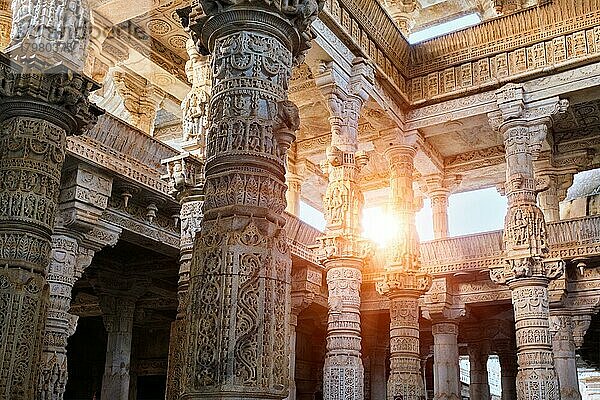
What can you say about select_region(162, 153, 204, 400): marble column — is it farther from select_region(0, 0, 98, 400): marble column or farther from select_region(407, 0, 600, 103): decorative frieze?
select_region(407, 0, 600, 103): decorative frieze

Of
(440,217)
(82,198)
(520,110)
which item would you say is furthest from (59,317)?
(440,217)

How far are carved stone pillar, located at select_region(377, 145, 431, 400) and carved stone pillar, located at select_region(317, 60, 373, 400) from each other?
1362mm

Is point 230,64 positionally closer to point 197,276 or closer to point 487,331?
point 197,276

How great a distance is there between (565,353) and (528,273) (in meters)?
3.38

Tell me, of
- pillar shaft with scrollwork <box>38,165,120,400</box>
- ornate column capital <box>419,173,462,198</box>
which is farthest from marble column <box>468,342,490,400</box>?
pillar shaft with scrollwork <box>38,165,120,400</box>

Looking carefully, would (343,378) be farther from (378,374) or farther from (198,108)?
(378,374)

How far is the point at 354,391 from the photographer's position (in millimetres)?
9438

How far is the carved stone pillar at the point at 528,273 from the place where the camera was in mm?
10008

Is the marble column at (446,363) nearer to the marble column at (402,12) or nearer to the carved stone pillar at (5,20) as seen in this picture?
the marble column at (402,12)

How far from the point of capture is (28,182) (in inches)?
192

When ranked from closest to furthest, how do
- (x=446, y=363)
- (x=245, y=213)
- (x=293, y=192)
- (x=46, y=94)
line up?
(x=245, y=213) → (x=46, y=94) → (x=446, y=363) → (x=293, y=192)

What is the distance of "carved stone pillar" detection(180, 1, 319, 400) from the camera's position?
3.29m

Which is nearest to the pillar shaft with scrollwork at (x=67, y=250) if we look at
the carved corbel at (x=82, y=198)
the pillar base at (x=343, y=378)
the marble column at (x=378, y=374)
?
the carved corbel at (x=82, y=198)

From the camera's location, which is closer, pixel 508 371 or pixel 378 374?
pixel 378 374
